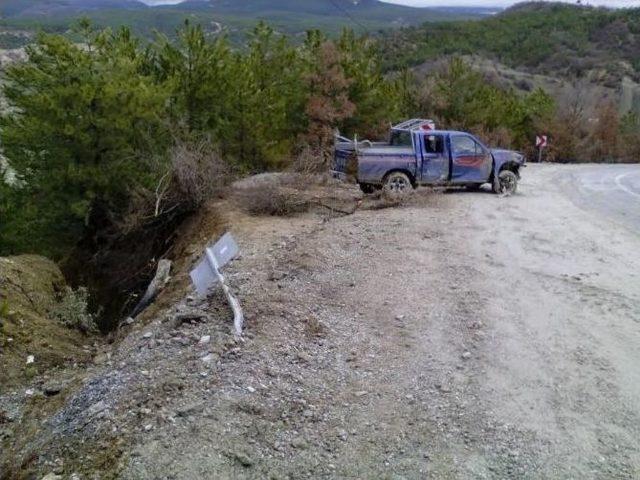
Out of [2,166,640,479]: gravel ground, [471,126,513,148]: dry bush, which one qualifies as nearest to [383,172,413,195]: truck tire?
[2,166,640,479]: gravel ground

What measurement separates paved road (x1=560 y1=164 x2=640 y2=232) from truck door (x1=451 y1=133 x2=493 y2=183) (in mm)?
2744

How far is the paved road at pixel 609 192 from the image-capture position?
15.1m

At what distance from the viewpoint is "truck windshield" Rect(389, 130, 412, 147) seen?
16.3m

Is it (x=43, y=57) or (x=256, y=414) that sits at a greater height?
(x=43, y=57)

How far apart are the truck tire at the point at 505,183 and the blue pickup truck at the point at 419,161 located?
1.2 inches

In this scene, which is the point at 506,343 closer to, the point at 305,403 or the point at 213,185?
the point at 305,403

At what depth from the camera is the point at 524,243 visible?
37.8ft

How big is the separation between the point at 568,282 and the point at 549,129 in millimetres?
32704

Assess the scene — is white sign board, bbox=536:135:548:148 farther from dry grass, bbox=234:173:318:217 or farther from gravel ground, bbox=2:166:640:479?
gravel ground, bbox=2:166:640:479

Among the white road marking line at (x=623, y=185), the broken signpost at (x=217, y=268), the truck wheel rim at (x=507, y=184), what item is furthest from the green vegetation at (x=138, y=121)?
the white road marking line at (x=623, y=185)

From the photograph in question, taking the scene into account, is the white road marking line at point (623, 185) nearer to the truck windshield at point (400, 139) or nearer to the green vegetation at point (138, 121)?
the truck windshield at point (400, 139)

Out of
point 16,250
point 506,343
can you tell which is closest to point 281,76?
point 16,250

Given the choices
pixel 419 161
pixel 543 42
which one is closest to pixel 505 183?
pixel 419 161

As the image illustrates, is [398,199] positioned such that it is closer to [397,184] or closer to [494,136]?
[397,184]
